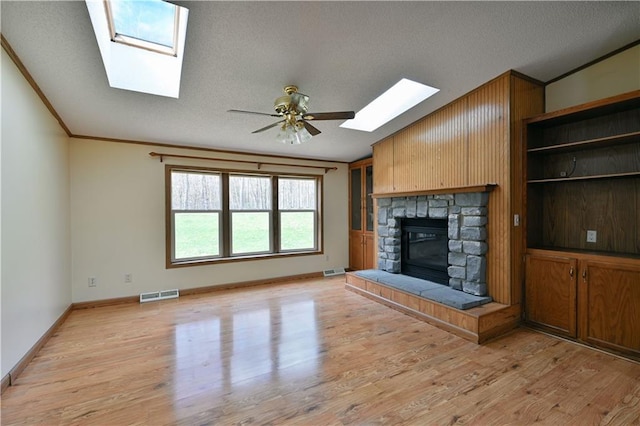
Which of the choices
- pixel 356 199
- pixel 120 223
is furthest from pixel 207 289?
pixel 356 199

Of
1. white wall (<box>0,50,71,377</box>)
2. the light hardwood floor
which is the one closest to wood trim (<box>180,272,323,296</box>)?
the light hardwood floor

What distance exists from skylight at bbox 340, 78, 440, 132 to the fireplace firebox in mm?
1618

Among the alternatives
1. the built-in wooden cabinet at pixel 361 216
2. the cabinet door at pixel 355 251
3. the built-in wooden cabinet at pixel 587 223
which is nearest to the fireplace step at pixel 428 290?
the built-in wooden cabinet at pixel 587 223

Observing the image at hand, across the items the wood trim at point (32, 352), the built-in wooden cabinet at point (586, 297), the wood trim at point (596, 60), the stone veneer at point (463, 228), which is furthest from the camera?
the stone veneer at point (463, 228)

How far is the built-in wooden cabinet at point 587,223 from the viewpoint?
2504 millimetres

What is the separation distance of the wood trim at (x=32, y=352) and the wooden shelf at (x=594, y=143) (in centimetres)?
520

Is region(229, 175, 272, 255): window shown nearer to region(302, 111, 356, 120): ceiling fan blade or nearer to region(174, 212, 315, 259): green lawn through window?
region(174, 212, 315, 259): green lawn through window

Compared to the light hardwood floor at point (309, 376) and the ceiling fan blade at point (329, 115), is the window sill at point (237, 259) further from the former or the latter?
the ceiling fan blade at point (329, 115)

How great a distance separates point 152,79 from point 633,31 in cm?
451

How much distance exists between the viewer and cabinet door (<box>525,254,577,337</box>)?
2.79 meters

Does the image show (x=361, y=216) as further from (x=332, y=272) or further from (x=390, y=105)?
(x=390, y=105)

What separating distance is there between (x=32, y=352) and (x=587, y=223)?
5.60m

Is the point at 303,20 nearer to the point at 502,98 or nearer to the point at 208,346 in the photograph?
the point at 502,98

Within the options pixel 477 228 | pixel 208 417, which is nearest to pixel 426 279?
pixel 477 228
